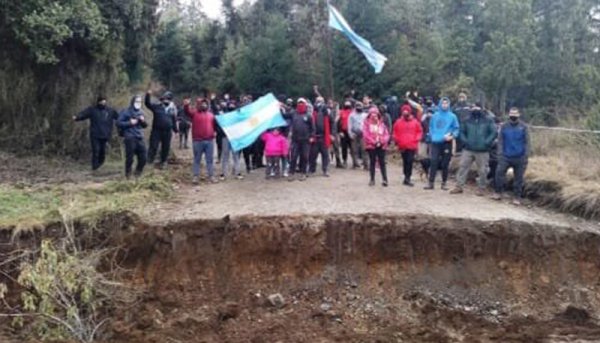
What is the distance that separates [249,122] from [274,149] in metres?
0.91

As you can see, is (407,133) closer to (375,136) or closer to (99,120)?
(375,136)

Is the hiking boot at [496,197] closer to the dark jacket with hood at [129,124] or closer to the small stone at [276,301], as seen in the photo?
the small stone at [276,301]

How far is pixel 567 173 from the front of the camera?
1362cm

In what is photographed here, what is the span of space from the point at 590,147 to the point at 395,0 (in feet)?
68.1

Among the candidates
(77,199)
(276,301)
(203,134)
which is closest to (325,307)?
(276,301)

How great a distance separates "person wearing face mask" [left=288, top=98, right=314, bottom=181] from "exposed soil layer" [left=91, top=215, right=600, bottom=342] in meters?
3.84

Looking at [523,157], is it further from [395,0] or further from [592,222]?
[395,0]

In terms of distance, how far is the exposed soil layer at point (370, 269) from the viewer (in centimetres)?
991

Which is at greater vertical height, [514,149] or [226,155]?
[514,149]

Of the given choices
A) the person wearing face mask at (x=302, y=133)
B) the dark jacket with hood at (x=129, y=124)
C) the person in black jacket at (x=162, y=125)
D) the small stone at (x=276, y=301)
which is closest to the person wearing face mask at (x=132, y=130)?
the dark jacket with hood at (x=129, y=124)

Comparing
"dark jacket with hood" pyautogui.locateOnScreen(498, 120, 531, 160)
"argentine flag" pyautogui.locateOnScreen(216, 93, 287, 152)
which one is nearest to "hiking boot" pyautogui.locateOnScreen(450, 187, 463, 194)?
"dark jacket with hood" pyautogui.locateOnScreen(498, 120, 531, 160)

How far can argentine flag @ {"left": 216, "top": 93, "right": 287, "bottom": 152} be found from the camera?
14633mm

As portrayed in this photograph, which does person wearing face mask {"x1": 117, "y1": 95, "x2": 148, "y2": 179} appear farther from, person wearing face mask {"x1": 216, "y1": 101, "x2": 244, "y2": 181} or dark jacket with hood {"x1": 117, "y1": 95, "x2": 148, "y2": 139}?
person wearing face mask {"x1": 216, "y1": 101, "x2": 244, "y2": 181}

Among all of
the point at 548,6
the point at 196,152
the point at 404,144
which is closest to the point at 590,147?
the point at 404,144
